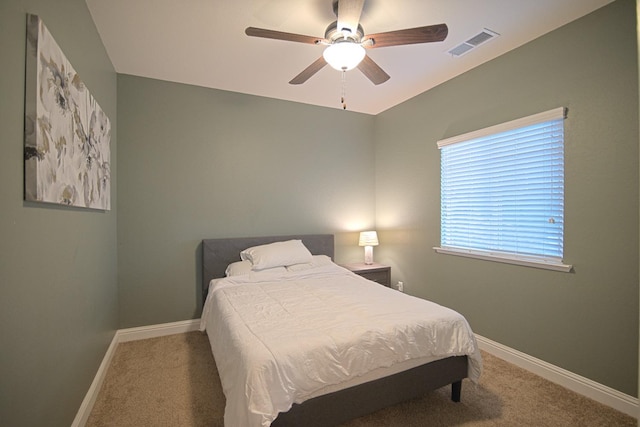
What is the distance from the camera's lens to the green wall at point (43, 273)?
39.6 inches

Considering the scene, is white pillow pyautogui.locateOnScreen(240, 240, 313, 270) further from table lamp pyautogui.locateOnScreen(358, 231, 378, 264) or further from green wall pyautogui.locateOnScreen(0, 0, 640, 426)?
table lamp pyautogui.locateOnScreen(358, 231, 378, 264)

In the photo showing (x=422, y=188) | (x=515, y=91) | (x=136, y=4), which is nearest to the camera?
(x=136, y=4)

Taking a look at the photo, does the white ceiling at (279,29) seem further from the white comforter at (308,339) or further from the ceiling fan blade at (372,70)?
the white comforter at (308,339)

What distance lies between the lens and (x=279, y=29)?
2.20 meters

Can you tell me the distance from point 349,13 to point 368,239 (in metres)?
2.65

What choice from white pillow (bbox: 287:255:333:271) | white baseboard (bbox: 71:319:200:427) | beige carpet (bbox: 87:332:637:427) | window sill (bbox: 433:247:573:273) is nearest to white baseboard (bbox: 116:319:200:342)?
white baseboard (bbox: 71:319:200:427)

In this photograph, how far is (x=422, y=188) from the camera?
3449mm

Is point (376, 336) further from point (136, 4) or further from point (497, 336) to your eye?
point (136, 4)

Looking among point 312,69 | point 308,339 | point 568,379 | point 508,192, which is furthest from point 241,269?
point 568,379

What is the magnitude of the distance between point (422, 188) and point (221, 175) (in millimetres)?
2351

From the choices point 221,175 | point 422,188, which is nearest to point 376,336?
point 422,188

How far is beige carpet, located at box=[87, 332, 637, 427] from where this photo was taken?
1.80 metres

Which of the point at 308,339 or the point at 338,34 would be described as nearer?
the point at 308,339

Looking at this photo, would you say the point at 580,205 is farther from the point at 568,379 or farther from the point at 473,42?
the point at 473,42
